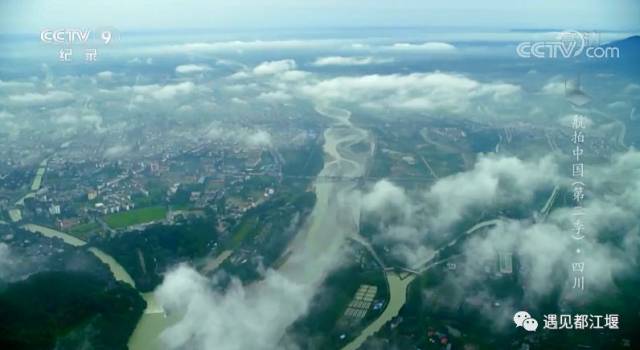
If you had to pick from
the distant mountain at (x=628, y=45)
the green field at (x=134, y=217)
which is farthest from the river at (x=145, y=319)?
the distant mountain at (x=628, y=45)

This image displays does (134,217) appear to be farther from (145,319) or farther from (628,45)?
(628,45)

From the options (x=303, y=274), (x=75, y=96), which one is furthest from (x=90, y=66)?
(x=303, y=274)

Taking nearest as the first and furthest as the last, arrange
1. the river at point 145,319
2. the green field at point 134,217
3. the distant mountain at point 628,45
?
the river at point 145,319 < the distant mountain at point 628,45 < the green field at point 134,217

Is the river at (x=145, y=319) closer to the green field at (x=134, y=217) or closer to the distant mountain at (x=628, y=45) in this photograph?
the green field at (x=134, y=217)

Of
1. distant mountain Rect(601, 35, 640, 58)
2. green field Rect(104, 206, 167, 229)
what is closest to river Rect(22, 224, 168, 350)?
green field Rect(104, 206, 167, 229)

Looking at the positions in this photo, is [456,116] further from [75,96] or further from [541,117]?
[75,96]

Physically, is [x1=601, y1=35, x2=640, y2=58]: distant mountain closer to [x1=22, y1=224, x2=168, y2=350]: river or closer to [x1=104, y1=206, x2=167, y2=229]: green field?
[x1=104, y1=206, x2=167, y2=229]: green field
